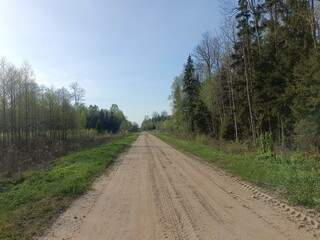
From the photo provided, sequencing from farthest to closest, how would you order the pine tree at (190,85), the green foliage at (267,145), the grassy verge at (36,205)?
the pine tree at (190,85), the green foliage at (267,145), the grassy verge at (36,205)

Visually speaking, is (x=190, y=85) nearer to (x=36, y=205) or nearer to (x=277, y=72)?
(x=277, y=72)

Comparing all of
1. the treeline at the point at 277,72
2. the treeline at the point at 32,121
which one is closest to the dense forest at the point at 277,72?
the treeline at the point at 277,72

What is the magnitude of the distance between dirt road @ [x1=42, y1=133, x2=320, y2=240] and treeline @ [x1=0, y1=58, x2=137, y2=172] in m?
14.2

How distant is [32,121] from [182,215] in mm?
46095

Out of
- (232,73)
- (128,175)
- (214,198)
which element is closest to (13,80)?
(232,73)

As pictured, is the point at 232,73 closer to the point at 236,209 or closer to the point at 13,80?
the point at 13,80

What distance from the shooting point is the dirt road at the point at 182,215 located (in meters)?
5.64

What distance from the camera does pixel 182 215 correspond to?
6820 millimetres

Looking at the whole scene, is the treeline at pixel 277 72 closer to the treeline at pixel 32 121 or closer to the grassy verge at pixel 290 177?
the grassy verge at pixel 290 177

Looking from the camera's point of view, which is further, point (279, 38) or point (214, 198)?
point (279, 38)

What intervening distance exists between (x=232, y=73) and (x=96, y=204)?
1307 inches

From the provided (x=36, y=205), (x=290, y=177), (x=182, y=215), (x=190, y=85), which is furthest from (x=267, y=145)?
(x=190, y=85)

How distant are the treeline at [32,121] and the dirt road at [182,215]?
46.6ft

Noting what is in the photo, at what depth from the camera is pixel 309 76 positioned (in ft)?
59.6
